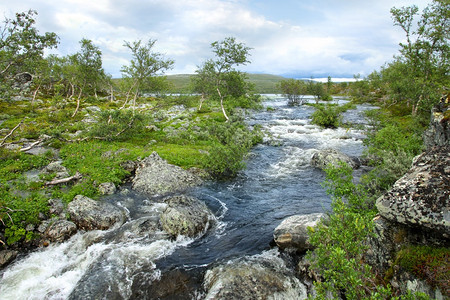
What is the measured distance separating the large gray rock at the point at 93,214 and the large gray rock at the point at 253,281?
7.29 m

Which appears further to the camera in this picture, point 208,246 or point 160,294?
point 208,246

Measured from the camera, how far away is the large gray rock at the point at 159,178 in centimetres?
1928

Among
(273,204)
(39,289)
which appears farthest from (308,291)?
(39,289)

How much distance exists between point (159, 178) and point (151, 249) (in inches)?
333

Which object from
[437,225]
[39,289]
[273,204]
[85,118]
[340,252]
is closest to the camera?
[340,252]

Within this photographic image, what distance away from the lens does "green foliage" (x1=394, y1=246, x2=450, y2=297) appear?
5.90m

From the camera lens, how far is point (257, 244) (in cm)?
1271

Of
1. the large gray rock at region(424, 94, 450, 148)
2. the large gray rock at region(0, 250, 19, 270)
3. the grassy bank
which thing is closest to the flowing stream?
the large gray rock at region(0, 250, 19, 270)

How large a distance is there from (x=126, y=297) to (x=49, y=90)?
87.4 m

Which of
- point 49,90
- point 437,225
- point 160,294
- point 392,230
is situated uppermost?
point 49,90

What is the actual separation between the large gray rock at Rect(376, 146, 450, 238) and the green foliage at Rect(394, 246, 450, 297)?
0.58 metres

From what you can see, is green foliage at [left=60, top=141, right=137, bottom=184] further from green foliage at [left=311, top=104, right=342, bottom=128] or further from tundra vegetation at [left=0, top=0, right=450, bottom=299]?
green foliage at [left=311, top=104, right=342, bottom=128]

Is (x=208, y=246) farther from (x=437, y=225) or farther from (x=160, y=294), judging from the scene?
Answer: (x=437, y=225)

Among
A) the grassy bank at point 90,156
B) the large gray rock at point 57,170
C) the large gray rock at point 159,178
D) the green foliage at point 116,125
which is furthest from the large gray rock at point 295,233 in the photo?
the green foliage at point 116,125
